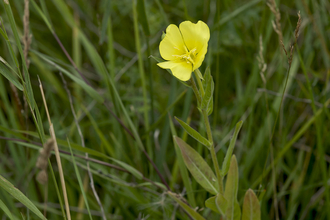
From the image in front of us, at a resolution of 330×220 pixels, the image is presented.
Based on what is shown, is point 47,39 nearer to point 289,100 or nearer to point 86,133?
point 86,133

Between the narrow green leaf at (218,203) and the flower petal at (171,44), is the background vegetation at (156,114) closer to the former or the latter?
the narrow green leaf at (218,203)

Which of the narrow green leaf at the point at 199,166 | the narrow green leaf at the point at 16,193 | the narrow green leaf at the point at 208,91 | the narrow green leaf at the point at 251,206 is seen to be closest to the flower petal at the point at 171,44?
the narrow green leaf at the point at 208,91

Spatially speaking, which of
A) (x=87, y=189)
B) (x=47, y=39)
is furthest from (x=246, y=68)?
(x=47, y=39)

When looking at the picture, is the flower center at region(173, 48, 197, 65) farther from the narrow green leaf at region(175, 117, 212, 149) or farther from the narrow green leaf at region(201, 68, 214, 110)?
the narrow green leaf at region(175, 117, 212, 149)

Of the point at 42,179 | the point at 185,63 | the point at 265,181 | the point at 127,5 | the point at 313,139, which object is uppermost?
the point at 127,5

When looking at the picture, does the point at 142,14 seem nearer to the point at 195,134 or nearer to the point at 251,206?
the point at 195,134

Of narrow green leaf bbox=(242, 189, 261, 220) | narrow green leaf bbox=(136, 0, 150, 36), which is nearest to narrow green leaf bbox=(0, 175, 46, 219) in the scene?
narrow green leaf bbox=(242, 189, 261, 220)
